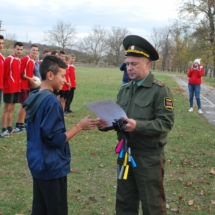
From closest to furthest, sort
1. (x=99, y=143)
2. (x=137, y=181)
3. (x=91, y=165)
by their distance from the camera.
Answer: (x=137, y=181)
(x=91, y=165)
(x=99, y=143)

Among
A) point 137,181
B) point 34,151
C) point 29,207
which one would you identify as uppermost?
point 34,151

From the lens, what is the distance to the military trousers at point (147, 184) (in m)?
3.23

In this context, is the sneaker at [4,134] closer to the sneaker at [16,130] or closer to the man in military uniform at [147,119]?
the sneaker at [16,130]

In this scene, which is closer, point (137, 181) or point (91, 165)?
point (137, 181)

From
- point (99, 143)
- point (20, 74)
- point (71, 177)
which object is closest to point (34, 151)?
point (71, 177)

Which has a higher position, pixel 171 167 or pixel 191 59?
pixel 191 59

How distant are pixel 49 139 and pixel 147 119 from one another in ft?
3.09

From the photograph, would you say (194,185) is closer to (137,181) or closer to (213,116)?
(137,181)

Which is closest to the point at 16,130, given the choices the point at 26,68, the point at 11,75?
the point at 11,75

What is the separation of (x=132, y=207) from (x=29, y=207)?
169 centimetres

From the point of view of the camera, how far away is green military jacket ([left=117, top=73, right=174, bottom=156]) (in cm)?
309

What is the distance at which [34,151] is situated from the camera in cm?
300

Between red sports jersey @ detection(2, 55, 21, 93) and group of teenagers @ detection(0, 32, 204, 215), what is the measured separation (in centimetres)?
502

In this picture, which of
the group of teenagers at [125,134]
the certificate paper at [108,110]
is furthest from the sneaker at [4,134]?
the certificate paper at [108,110]
